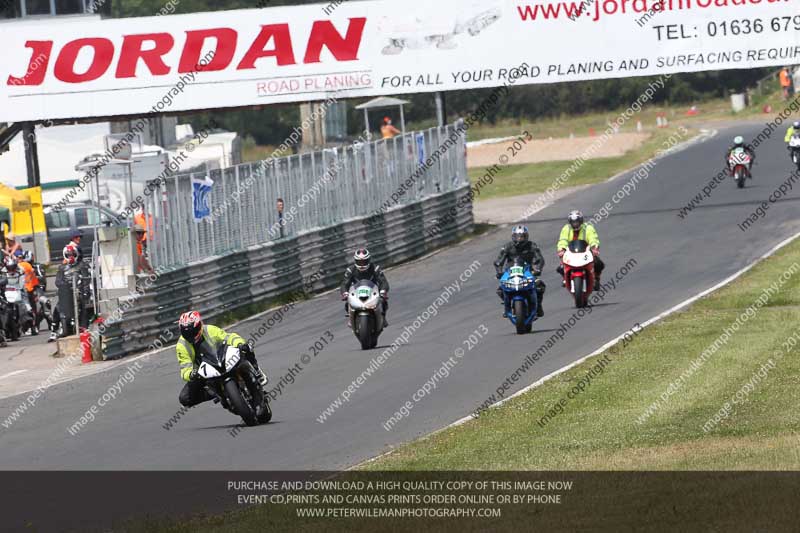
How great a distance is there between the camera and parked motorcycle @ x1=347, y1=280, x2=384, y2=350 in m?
19.4

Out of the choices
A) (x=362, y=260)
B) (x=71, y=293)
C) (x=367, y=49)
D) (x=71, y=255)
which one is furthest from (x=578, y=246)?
(x=367, y=49)

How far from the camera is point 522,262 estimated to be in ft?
65.7

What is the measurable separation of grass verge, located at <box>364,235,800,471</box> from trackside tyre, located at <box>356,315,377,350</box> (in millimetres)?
3451

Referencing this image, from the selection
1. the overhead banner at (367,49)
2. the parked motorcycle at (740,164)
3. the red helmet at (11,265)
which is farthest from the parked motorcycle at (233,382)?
the parked motorcycle at (740,164)

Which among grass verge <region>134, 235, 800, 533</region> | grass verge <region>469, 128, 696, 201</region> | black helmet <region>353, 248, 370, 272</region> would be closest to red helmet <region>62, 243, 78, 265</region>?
black helmet <region>353, 248, 370, 272</region>

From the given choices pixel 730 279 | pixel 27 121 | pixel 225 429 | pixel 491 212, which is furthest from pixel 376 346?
pixel 491 212

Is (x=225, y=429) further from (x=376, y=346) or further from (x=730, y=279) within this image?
(x=730, y=279)

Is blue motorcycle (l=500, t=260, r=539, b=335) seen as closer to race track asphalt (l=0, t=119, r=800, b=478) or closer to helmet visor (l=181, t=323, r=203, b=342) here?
race track asphalt (l=0, t=119, r=800, b=478)

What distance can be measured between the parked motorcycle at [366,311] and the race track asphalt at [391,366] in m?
0.25

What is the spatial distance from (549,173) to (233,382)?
40370 mm

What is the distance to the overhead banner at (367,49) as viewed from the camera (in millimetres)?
33219
